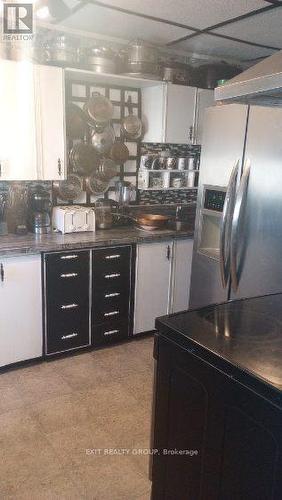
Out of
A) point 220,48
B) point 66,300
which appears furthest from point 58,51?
point 66,300

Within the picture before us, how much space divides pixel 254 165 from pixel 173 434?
1.70 m

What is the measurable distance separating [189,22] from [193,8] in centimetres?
30

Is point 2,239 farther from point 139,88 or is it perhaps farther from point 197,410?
point 197,410

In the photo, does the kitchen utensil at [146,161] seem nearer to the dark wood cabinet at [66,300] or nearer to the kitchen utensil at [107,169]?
the kitchen utensil at [107,169]

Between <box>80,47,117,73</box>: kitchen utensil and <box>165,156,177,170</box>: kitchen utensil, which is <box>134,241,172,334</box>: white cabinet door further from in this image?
<box>80,47,117,73</box>: kitchen utensil

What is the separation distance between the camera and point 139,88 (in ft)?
12.0

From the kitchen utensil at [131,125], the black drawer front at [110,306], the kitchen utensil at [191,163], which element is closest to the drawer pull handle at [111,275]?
the black drawer front at [110,306]

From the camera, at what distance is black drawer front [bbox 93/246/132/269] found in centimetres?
301

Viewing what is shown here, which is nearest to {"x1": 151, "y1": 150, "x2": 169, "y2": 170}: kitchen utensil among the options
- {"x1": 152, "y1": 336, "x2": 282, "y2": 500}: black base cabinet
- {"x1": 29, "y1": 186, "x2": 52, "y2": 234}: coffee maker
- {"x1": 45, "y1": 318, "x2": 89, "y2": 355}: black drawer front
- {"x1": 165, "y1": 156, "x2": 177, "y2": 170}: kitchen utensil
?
{"x1": 165, "y1": 156, "x2": 177, "y2": 170}: kitchen utensil

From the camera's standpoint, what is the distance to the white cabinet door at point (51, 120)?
2.85 m

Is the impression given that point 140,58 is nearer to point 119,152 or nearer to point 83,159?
point 119,152

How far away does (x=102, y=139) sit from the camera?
343 cm

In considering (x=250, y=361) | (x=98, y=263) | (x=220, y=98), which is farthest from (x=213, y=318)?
(x=98, y=263)

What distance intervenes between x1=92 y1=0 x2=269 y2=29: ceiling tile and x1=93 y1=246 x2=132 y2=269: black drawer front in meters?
1.62
